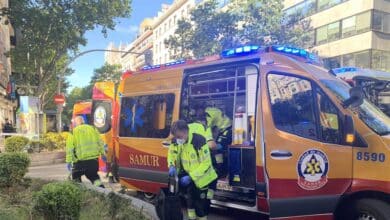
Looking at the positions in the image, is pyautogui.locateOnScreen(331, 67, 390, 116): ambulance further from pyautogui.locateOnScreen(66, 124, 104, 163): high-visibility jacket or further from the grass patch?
the grass patch

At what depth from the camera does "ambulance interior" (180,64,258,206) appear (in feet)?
20.6

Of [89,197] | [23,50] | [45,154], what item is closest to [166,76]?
[89,197]

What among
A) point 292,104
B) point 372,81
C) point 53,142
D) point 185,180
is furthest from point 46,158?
point 292,104

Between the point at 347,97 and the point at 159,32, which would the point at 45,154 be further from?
the point at 159,32

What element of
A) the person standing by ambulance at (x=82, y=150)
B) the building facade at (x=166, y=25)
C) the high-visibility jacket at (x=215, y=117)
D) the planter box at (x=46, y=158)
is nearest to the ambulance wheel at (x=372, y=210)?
the high-visibility jacket at (x=215, y=117)

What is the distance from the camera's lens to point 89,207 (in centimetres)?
520

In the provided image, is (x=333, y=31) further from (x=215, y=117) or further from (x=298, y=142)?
(x=298, y=142)

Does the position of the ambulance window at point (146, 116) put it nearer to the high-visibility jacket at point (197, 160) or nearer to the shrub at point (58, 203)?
the high-visibility jacket at point (197, 160)

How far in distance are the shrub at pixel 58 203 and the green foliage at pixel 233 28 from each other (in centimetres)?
2514

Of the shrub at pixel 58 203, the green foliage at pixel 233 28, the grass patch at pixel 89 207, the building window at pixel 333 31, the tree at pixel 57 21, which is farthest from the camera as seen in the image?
the building window at pixel 333 31

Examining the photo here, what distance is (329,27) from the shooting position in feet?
121

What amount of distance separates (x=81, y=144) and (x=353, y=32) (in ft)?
102

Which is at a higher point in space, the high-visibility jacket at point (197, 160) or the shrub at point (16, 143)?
the high-visibility jacket at point (197, 160)

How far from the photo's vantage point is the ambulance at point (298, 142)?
525cm
